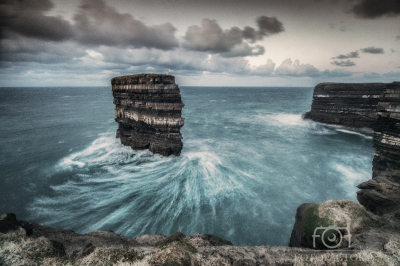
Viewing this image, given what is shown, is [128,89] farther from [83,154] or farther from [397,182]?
[397,182]

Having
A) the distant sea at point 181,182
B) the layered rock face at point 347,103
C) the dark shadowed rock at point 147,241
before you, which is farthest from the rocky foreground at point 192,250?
the layered rock face at point 347,103

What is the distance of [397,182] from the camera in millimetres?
9156

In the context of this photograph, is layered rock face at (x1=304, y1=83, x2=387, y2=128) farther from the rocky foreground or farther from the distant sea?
the rocky foreground

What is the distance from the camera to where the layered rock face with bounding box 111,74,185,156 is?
804 inches

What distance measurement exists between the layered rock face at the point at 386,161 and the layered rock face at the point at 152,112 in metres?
17.4

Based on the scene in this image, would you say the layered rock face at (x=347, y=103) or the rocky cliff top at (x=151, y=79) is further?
the layered rock face at (x=347, y=103)

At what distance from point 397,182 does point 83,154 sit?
3014 centimetres

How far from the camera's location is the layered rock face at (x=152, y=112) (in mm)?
20422

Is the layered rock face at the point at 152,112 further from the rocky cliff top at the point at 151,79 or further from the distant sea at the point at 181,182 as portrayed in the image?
the distant sea at the point at 181,182

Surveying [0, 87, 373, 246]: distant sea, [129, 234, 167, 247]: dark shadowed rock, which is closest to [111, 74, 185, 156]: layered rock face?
[0, 87, 373, 246]: distant sea

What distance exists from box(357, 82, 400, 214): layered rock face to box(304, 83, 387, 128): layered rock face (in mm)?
33822

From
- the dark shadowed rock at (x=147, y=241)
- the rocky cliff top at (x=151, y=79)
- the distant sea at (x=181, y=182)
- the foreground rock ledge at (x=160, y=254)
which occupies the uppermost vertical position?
the rocky cliff top at (x=151, y=79)

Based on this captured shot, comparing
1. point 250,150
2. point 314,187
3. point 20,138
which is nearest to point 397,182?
point 314,187

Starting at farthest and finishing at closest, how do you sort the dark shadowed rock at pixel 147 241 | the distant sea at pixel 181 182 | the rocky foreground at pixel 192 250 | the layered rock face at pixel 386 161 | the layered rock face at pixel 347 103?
the layered rock face at pixel 347 103, the distant sea at pixel 181 182, the layered rock face at pixel 386 161, the dark shadowed rock at pixel 147 241, the rocky foreground at pixel 192 250
